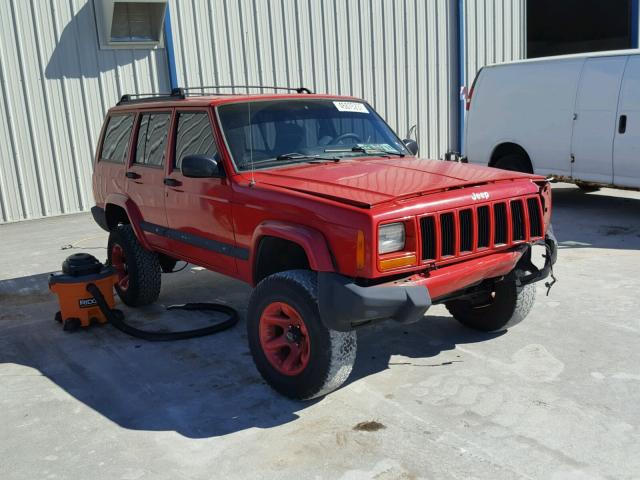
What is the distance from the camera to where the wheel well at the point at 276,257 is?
4297mm

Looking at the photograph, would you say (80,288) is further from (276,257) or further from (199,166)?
(276,257)

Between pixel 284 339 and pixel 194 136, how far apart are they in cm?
189

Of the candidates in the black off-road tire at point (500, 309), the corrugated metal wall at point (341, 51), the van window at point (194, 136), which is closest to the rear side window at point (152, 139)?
the van window at point (194, 136)

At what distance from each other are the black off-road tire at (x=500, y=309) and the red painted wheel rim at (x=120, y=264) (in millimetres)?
3055

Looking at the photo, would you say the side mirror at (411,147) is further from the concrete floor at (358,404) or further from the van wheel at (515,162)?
the van wheel at (515,162)

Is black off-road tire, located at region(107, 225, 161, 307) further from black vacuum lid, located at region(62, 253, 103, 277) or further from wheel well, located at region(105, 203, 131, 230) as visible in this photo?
black vacuum lid, located at region(62, 253, 103, 277)

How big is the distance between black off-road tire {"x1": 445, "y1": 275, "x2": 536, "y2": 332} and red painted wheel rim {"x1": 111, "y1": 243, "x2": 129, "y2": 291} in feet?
10.0

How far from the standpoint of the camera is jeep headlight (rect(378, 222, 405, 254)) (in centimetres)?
358

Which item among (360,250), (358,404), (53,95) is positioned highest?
(53,95)

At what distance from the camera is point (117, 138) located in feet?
20.8

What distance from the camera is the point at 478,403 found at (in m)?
3.89

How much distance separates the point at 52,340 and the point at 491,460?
3.69m

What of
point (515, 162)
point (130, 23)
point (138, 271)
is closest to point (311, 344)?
point (138, 271)

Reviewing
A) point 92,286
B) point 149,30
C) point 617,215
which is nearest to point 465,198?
point 92,286
